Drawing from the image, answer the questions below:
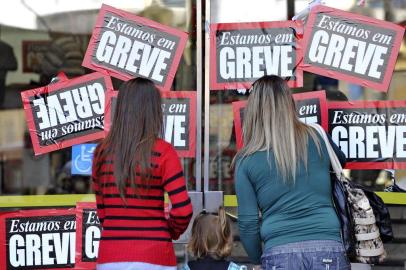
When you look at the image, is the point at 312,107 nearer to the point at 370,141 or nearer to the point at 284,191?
the point at 370,141

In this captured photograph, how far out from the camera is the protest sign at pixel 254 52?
4.87m

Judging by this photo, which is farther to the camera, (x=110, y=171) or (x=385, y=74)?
(x=385, y=74)

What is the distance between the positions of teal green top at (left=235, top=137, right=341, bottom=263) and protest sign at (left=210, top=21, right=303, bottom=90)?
5.13ft

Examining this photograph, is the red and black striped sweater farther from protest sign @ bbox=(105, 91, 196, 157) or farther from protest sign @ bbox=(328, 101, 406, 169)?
protest sign @ bbox=(328, 101, 406, 169)

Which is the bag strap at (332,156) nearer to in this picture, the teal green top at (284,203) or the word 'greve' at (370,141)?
the teal green top at (284,203)

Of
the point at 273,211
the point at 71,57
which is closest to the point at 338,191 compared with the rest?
the point at 273,211

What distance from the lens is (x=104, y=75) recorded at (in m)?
4.97

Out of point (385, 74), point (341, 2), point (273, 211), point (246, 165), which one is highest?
point (341, 2)

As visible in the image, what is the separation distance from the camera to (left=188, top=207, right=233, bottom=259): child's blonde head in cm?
351

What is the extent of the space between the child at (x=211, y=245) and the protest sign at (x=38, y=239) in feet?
5.48

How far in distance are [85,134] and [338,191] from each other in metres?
2.00

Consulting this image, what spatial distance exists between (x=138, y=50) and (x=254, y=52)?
0.78 metres

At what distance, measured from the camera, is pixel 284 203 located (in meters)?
3.31

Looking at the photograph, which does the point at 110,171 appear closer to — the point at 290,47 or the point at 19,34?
the point at 290,47
